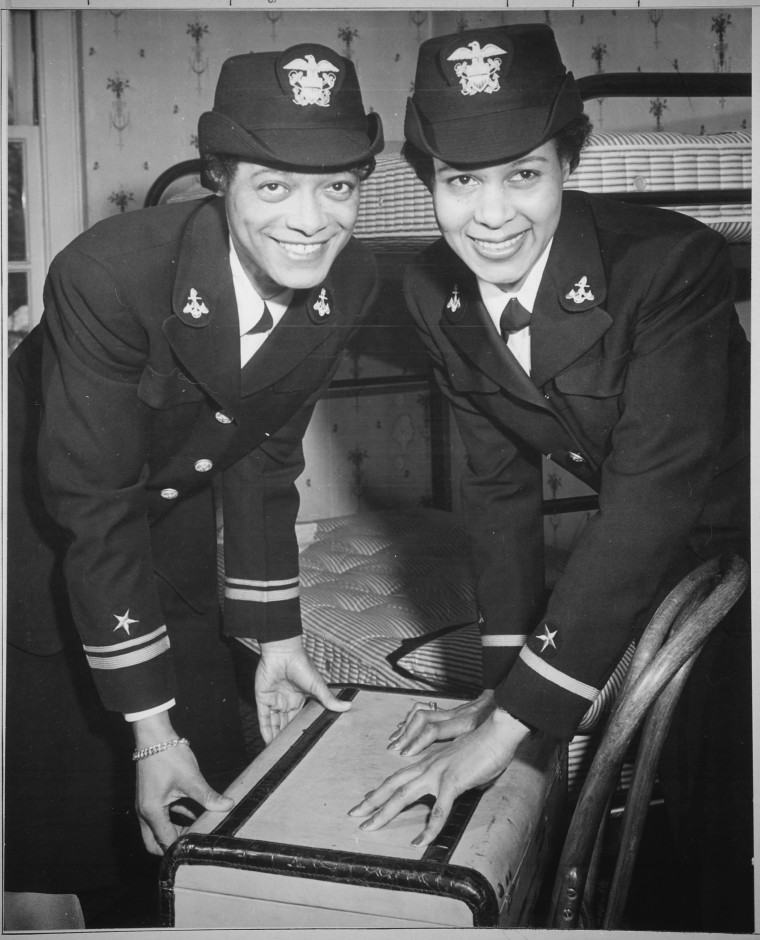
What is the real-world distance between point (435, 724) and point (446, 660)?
12cm

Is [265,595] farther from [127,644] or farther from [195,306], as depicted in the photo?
[195,306]

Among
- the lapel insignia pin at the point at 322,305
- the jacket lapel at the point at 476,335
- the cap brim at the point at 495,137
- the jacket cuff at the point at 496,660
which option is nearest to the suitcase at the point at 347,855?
the jacket cuff at the point at 496,660

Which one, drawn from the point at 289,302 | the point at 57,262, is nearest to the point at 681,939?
the point at 289,302

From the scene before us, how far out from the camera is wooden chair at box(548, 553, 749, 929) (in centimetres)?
89

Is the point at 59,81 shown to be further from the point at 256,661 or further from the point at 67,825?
the point at 67,825

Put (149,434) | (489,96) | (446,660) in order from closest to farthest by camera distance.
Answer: (489,96) → (149,434) → (446,660)

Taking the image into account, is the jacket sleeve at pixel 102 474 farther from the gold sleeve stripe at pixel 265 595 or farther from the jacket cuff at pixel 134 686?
the gold sleeve stripe at pixel 265 595

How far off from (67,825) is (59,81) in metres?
0.95

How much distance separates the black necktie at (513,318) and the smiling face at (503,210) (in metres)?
0.02

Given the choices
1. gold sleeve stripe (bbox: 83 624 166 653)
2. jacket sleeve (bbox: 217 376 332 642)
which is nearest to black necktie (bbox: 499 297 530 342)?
jacket sleeve (bbox: 217 376 332 642)

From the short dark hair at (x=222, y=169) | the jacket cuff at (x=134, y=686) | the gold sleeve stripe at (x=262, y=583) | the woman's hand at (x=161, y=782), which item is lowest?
the woman's hand at (x=161, y=782)

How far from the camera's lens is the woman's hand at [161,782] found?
1.08 m

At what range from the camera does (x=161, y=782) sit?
1.08m

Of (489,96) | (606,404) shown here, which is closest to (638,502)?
(606,404)
